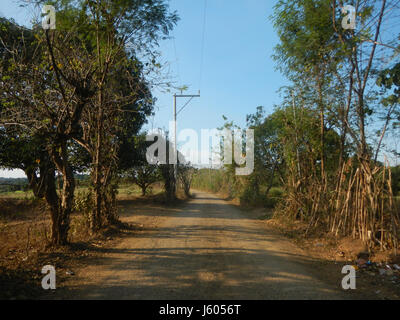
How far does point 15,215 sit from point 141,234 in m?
7.60

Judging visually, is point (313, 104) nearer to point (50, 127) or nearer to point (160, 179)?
point (50, 127)

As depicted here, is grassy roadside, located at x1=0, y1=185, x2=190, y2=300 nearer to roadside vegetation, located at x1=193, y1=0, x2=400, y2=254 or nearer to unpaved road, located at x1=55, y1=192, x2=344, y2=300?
unpaved road, located at x1=55, y1=192, x2=344, y2=300

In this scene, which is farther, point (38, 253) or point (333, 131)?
point (333, 131)

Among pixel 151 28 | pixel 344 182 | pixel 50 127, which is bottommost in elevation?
pixel 344 182

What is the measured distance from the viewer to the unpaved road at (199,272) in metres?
3.92

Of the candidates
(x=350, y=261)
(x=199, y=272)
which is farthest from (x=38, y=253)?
(x=350, y=261)

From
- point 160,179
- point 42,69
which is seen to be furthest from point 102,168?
point 160,179

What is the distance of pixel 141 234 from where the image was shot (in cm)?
845

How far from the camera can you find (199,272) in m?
4.81

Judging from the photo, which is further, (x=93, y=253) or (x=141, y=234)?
(x=141, y=234)

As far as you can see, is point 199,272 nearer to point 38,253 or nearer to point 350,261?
point 350,261

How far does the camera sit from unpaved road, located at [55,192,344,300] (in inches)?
154

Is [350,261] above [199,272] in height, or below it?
below

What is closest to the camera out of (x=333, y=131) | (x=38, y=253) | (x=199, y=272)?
(x=199, y=272)
